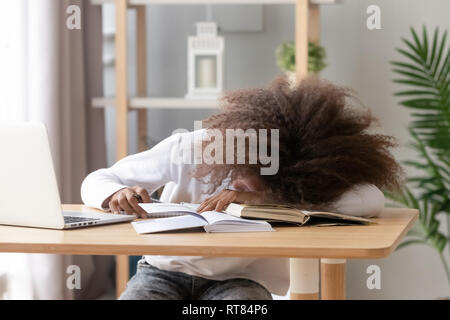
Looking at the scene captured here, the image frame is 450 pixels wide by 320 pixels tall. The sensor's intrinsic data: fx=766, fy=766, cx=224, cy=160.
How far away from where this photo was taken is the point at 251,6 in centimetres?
324

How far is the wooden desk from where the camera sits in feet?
4.23

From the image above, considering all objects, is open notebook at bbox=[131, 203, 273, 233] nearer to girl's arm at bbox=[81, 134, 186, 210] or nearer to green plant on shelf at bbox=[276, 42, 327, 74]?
girl's arm at bbox=[81, 134, 186, 210]

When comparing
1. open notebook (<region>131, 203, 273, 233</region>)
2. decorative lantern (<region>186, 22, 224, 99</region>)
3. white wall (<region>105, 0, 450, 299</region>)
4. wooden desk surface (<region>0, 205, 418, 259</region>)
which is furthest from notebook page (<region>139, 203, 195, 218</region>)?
white wall (<region>105, 0, 450, 299</region>)

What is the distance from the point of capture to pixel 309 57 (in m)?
2.88

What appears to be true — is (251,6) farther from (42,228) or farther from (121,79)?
(42,228)

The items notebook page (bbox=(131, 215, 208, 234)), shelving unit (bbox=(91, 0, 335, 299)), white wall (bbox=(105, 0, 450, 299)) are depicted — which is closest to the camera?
notebook page (bbox=(131, 215, 208, 234))

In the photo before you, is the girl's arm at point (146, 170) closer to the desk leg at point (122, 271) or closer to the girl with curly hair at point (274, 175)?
the girl with curly hair at point (274, 175)

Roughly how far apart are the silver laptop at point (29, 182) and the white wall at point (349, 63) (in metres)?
1.81

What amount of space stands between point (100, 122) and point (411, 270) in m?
1.47

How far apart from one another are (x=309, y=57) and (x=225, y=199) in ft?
4.59

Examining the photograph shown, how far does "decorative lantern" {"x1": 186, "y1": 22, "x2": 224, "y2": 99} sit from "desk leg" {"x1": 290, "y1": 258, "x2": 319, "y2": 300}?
50.0 inches

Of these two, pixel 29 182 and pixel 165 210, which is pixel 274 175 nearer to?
pixel 165 210

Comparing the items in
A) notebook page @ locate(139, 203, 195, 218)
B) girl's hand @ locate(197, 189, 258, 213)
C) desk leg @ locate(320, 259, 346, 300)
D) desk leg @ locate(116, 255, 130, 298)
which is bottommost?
desk leg @ locate(116, 255, 130, 298)

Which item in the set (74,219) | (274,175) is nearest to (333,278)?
(274,175)
